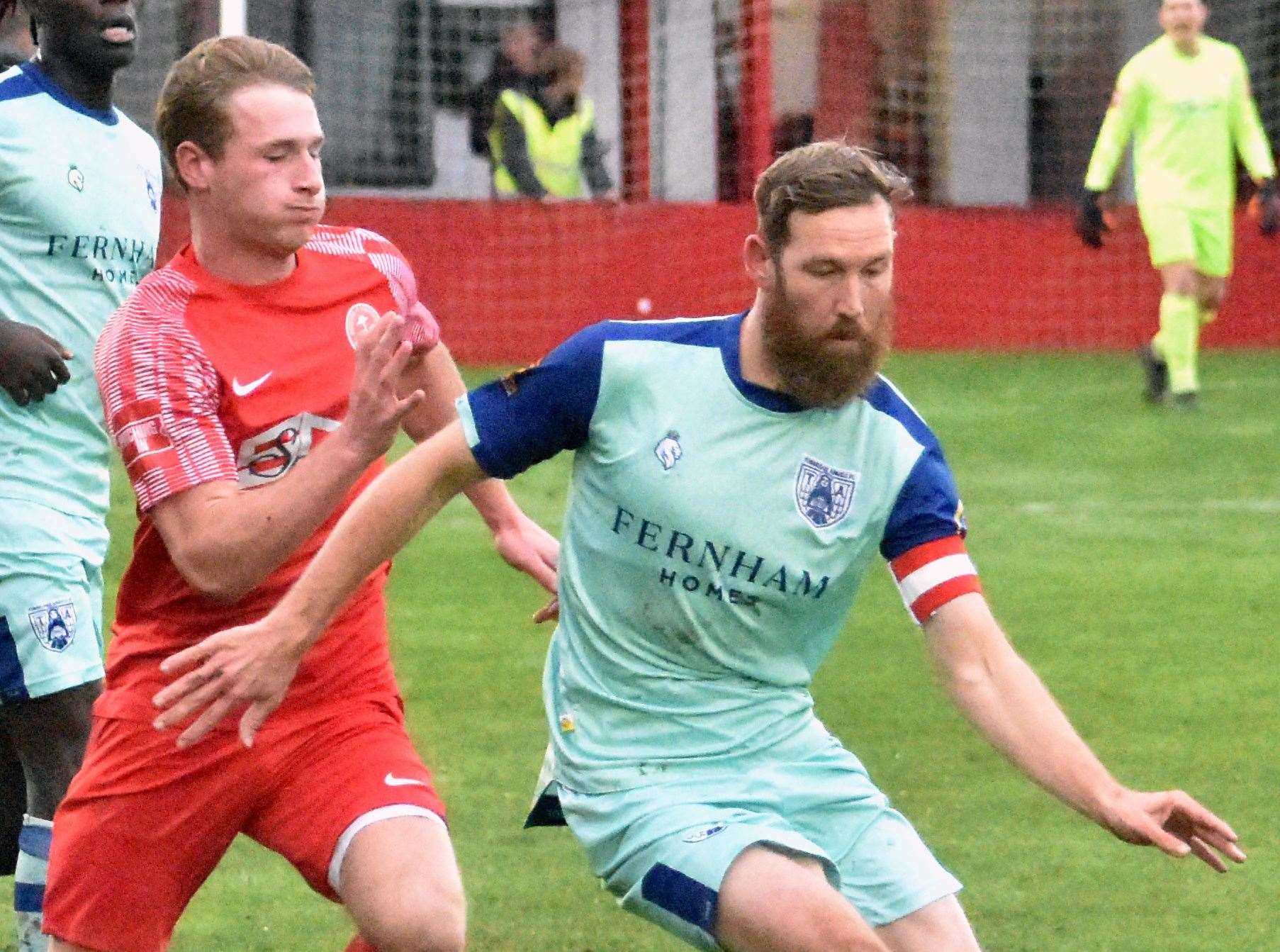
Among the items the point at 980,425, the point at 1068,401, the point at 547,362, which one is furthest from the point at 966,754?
the point at 1068,401

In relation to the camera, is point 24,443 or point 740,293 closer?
point 24,443


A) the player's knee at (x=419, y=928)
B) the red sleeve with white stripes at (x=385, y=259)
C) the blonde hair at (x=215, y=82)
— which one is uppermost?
the blonde hair at (x=215, y=82)

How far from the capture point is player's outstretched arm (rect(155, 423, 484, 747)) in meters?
3.92

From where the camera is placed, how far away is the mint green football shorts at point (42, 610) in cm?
516

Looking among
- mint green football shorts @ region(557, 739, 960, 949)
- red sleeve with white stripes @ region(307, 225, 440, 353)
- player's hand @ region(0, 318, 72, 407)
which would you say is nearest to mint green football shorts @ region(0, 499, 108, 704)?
player's hand @ region(0, 318, 72, 407)

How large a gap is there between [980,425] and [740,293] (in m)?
4.31

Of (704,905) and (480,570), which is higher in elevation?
(704,905)

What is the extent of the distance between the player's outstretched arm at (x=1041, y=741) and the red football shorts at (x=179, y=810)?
98 cm

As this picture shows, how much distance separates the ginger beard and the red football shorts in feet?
3.33

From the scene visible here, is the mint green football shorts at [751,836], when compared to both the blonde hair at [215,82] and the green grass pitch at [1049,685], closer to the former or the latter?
the blonde hair at [215,82]

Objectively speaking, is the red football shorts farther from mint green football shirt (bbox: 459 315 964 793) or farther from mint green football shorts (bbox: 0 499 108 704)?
mint green football shorts (bbox: 0 499 108 704)

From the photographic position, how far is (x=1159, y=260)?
1520 cm

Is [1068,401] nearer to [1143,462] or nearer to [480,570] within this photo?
[1143,462]

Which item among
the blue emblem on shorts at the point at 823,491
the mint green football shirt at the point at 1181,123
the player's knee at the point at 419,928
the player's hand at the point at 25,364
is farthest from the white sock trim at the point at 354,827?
the mint green football shirt at the point at 1181,123
